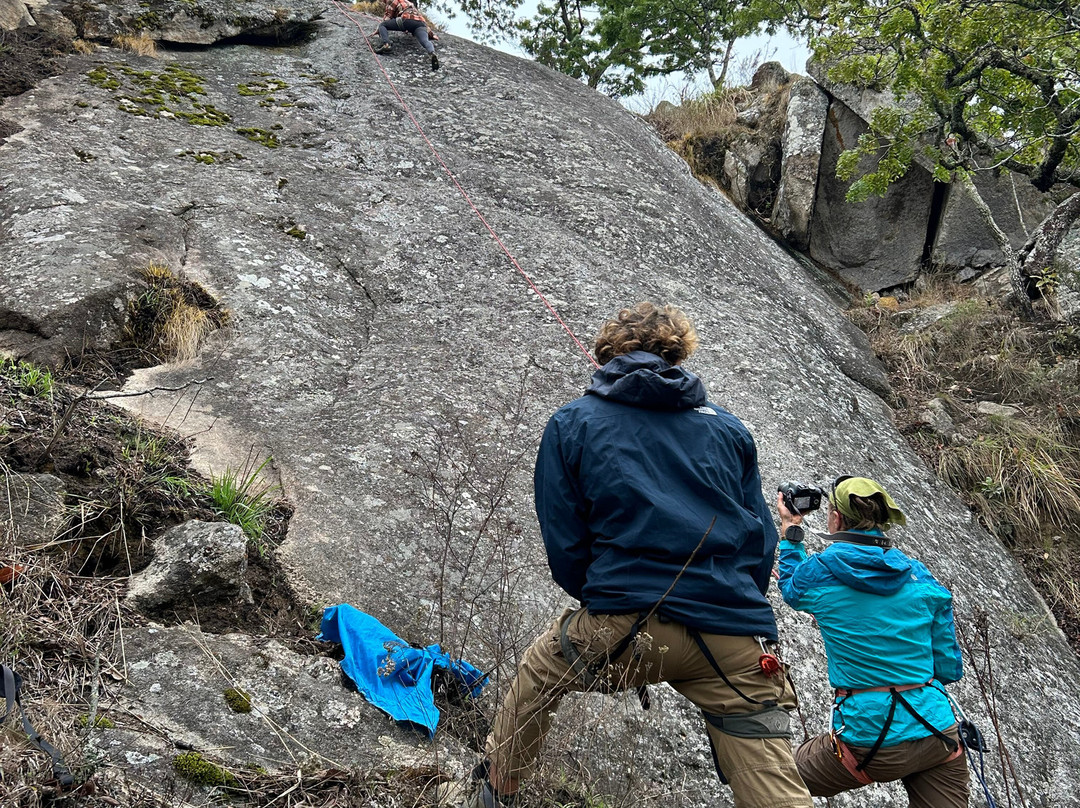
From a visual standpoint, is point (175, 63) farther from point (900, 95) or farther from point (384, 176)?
point (900, 95)

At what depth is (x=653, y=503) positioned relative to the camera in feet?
8.39

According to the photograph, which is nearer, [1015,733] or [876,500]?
[876,500]

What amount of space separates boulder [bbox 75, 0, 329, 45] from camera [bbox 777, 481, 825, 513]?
10067 millimetres

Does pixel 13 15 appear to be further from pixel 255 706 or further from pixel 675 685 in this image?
pixel 675 685

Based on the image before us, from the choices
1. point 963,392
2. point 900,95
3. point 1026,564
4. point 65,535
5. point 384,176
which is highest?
point 900,95

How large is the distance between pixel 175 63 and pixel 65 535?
799 centimetres

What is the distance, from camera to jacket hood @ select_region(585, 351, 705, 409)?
2707mm

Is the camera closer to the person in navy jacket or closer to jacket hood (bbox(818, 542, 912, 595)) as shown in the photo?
jacket hood (bbox(818, 542, 912, 595))

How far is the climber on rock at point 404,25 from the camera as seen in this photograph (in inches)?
416

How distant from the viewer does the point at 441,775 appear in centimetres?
293

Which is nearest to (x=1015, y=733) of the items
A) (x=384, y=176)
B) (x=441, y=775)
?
(x=441, y=775)

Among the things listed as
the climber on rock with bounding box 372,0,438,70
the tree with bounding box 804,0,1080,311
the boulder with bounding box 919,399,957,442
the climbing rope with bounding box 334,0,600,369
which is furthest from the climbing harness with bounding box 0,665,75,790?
the climber on rock with bounding box 372,0,438,70

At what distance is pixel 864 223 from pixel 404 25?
7446mm

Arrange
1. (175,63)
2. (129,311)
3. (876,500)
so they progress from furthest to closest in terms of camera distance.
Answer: (175,63), (129,311), (876,500)
